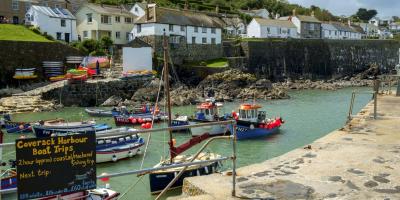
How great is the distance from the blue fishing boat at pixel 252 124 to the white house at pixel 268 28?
52.2m

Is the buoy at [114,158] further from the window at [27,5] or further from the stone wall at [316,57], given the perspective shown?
the window at [27,5]

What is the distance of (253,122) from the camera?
96.9ft

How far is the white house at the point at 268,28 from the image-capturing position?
81562mm

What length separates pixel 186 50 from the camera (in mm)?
61312

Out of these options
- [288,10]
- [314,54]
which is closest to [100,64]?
[314,54]

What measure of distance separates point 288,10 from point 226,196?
129333mm

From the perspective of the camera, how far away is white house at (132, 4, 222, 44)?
5819 centimetres

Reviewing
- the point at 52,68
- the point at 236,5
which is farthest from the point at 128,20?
the point at 236,5

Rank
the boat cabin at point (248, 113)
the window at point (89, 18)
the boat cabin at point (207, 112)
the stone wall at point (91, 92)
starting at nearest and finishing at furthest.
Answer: the boat cabin at point (248, 113) → the boat cabin at point (207, 112) → the stone wall at point (91, 92) → the window at point (89, 18)

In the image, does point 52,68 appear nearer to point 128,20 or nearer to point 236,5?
point 128,20

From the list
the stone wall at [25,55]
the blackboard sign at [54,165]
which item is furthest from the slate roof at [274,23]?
the blackboard sign at [54,165]

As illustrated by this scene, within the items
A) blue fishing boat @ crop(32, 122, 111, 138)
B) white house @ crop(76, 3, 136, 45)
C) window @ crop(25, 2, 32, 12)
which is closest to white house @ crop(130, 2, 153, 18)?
white house @ crop(76, 3, 136, 45)

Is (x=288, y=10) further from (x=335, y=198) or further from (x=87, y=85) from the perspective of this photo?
(x=335, y=198)

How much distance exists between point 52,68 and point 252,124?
2955 cm
